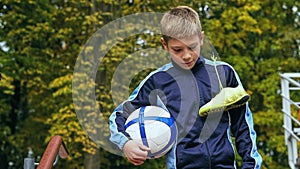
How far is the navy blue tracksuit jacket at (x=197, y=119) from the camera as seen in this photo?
2.13 m

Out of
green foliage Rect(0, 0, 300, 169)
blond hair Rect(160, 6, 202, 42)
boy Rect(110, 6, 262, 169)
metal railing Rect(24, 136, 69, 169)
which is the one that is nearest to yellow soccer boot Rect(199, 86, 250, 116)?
boy Rect(110, 6, 262, 169)

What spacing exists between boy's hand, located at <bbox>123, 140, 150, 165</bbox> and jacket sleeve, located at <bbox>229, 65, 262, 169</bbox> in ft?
1.20

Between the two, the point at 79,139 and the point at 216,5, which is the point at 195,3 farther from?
the point at 79,139

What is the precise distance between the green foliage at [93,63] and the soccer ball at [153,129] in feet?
19.6

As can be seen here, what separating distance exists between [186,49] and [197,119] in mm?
261

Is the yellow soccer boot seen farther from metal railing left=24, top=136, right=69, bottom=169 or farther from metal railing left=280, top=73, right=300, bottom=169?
metal railing left=280, top=73, right=300, bottom=169

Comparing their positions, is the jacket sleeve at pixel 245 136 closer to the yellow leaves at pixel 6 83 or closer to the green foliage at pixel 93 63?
the green foliage at pixel 93 63

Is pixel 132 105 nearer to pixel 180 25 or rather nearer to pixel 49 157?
pixel 180 25

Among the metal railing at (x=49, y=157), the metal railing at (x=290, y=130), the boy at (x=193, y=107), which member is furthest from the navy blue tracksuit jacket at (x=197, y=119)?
the metal railing at (x=290, y=130)

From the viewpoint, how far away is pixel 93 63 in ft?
29.6

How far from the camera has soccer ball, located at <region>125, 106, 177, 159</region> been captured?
6.97 ft

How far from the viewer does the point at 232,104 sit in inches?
84.8

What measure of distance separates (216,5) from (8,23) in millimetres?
3457

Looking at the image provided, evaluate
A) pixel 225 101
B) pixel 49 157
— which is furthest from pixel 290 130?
pixel 225 101
